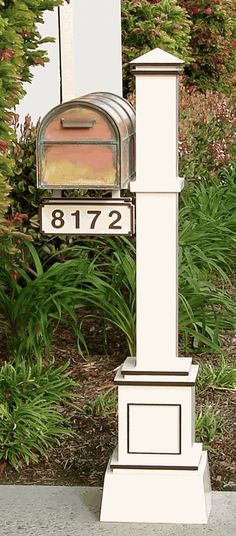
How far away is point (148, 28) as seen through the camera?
38.7 feet

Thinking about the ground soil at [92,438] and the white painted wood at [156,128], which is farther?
the ground soil at [92,438]

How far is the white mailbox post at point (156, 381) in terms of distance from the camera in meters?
4.20

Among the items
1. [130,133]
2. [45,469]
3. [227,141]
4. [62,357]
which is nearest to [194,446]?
[45,469]

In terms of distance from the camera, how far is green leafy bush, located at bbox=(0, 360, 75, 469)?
4.93 meters

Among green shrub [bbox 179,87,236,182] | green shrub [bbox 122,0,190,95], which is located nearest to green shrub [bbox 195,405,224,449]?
green shrub [bbox 179,87,236,182]

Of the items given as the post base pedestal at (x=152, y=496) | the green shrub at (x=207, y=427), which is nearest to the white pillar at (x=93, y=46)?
the green shrub at (x=207, y=427)

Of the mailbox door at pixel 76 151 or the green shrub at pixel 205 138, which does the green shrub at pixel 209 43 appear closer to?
the green shrub at pixel 205 138

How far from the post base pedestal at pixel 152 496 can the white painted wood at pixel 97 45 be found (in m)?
Result: 5.06

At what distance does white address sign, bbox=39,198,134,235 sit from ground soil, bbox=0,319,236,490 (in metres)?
1.15

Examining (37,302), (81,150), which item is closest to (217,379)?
(37,302)

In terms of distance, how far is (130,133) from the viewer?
15.0 ft

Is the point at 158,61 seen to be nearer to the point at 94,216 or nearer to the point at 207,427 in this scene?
the point at 94,216

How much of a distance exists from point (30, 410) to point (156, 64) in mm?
1723

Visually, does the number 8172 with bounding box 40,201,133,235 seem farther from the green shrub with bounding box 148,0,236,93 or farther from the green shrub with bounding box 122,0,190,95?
the green shrub with bounding box 148,0,236,93
